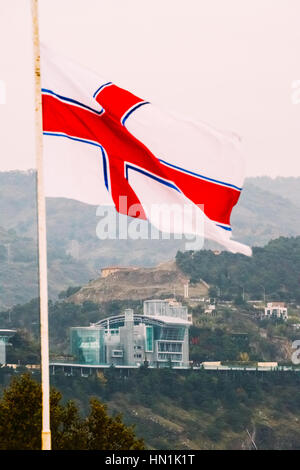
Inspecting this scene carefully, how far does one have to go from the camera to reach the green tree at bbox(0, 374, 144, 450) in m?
31.2

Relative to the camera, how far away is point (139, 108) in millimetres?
22781

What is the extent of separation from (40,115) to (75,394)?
16612 centimetres

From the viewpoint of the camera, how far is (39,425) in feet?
103

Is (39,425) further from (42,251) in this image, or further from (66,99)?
(42,251)

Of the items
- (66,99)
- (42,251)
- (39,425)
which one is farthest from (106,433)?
(42,251)

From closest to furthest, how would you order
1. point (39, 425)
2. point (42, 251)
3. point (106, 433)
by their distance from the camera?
point (42, 251) → point (39, 425) → point (106, 433)

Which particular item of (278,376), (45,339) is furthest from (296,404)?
(45,339)

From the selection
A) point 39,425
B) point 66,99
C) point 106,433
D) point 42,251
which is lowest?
point 106,433

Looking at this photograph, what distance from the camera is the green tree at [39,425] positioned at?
3120cm

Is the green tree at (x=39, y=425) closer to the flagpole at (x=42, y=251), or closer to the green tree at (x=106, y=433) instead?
the green tree at (x=106, y=433)

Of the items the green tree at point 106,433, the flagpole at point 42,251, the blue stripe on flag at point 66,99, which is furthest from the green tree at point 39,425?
the blue stripe on flag at point 66,99

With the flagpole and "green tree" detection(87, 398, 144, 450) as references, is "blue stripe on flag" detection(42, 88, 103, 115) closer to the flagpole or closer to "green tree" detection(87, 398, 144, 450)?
the flagpole

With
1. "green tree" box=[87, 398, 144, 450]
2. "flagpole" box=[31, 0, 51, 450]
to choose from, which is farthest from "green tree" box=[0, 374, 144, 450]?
"flagpole" box=[31, 0, 51, 450]
